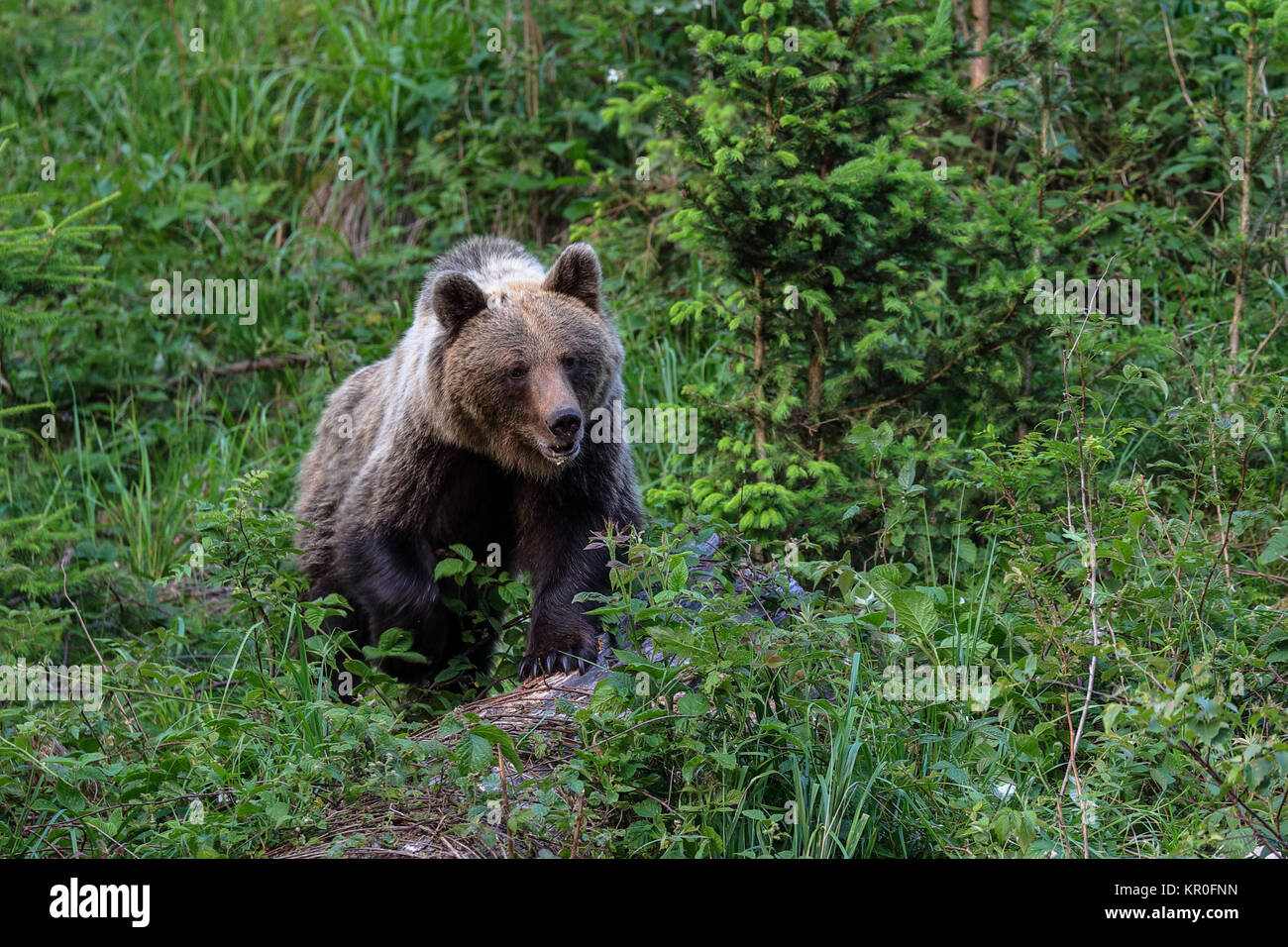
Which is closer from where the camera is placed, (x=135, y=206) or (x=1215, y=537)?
(x=1215, y=537)

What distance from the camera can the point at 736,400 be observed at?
19.0ft

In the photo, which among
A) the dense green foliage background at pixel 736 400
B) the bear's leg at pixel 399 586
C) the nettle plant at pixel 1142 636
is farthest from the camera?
the bear's leg at pixel 399 586

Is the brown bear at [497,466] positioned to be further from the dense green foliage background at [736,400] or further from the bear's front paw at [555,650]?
the dense green foliage background at [736,400]

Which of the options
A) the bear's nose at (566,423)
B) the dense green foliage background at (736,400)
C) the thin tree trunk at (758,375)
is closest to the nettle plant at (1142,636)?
the dense green foliage background at (736,400)

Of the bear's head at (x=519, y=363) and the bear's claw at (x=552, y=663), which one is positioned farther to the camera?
the bear's head at (x=519, y=363)

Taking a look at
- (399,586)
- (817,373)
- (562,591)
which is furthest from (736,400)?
(399,586)

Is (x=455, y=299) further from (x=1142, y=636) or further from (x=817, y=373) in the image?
(x=1142, y=636)

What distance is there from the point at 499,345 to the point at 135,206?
5.58m

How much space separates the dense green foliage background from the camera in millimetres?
3725

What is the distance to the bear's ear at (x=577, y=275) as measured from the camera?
536cm
